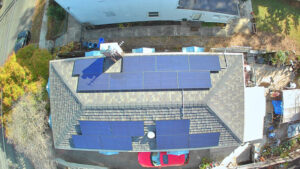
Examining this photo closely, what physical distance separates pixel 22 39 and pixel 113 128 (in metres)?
23.5

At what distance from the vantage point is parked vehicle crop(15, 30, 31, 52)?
26.5 meters

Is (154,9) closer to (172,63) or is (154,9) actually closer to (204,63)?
(172,63)

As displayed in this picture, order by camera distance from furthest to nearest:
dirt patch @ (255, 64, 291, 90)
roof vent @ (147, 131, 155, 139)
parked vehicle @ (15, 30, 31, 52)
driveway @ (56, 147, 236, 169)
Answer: parked vehicle @ (15, 30, 31, 52) → dirt patch @ (255, 64, 291, 90) → driveway @ (56, 147, 236, 169) → roof vent @ (147, 131, 155, 139)

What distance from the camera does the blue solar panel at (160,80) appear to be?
609 inches

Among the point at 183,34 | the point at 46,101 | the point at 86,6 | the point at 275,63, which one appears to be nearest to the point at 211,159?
the point at 275,63

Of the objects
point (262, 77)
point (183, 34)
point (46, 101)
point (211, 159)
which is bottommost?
point (211, 159)

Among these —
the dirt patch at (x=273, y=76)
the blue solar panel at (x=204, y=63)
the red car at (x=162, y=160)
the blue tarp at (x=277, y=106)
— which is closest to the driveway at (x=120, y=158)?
the red car at (x=162, y=160)

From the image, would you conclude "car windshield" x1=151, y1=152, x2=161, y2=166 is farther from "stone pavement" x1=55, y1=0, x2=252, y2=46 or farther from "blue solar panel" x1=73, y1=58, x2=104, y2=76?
"stone pavement" x1=55, y1=0, x2=252, y2=46

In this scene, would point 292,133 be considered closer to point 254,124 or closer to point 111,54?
point 254,124

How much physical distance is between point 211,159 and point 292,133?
12.1 metres

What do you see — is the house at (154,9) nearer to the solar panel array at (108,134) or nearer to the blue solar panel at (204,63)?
the blue solar panel at (204,63)

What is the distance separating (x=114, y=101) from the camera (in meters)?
15.6

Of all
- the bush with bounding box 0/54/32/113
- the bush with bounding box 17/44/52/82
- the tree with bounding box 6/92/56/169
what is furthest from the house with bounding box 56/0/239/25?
the tree with bounding box 6/92/56/169

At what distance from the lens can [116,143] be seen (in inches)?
664
